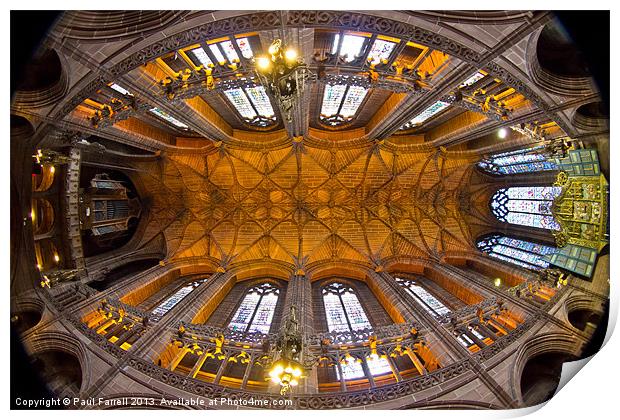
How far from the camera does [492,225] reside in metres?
13.7

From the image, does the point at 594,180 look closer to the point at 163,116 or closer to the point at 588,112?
the point at 588,112

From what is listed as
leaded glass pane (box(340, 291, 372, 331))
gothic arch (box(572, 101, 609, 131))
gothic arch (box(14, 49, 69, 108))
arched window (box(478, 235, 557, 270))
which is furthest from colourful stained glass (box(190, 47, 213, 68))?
arched window (box(478, 235, 557, 270))

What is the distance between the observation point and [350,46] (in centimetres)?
754

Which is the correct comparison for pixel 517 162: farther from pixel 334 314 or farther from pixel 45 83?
pixel 45 83

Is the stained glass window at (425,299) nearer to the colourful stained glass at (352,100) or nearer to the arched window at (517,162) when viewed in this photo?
the arched window at (517,162)

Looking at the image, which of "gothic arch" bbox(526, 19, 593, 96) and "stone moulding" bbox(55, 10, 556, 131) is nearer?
"stone moulding" bbox(55, 10, 556, 131)

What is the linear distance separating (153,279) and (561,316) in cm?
1159

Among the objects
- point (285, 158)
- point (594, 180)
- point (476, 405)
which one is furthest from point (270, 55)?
point (285, 158)

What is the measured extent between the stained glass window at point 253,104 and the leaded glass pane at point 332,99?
6.32 ft

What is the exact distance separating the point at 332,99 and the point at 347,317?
7200 millimetres

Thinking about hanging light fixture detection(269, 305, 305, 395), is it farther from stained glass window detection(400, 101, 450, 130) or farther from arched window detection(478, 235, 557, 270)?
arched window detection(478, 235, 557, 270)

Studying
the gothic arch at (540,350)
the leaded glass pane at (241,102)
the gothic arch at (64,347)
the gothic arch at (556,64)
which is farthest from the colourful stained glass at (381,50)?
the gothic arch at (64,347)

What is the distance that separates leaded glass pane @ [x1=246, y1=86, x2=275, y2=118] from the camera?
441 inches

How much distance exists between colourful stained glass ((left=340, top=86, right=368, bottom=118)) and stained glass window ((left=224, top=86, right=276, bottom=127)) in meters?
2.62
